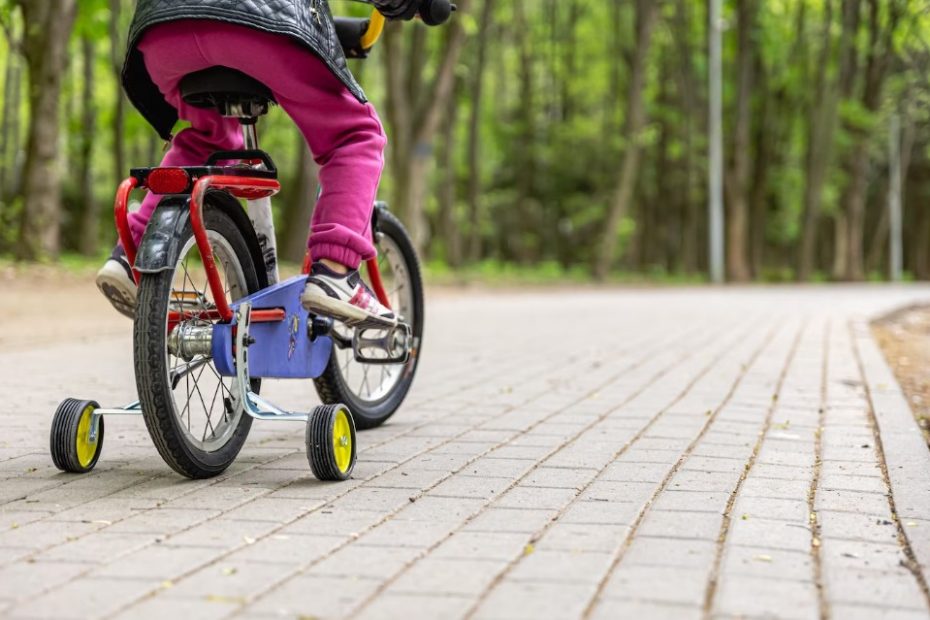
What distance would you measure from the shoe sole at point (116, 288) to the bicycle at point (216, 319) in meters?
0.09

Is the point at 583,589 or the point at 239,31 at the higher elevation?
the point at 239,31

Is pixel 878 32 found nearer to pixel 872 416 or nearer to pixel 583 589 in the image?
pixel 872 416

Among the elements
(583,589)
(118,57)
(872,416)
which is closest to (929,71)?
(872,416)

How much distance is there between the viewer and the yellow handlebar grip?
16.2 ft

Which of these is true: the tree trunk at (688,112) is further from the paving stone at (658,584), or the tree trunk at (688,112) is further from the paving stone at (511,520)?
the paving stone at (658,584)

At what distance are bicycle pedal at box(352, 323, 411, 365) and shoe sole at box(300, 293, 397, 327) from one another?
59 cm

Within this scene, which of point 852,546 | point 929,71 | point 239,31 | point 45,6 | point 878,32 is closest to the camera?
point 852,546

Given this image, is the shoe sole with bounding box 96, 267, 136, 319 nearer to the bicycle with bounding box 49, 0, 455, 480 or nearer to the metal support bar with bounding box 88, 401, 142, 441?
the bicycle with bounding box 49, 0, 455, 480

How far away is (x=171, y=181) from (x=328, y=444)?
37.6 inches

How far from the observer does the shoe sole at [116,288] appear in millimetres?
4367

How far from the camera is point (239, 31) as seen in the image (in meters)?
4.11

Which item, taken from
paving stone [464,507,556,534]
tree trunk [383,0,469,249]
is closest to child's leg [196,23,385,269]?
paving stone [464,507,556,534]

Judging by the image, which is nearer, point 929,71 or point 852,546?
point 852,546

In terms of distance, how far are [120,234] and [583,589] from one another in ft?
6.93
